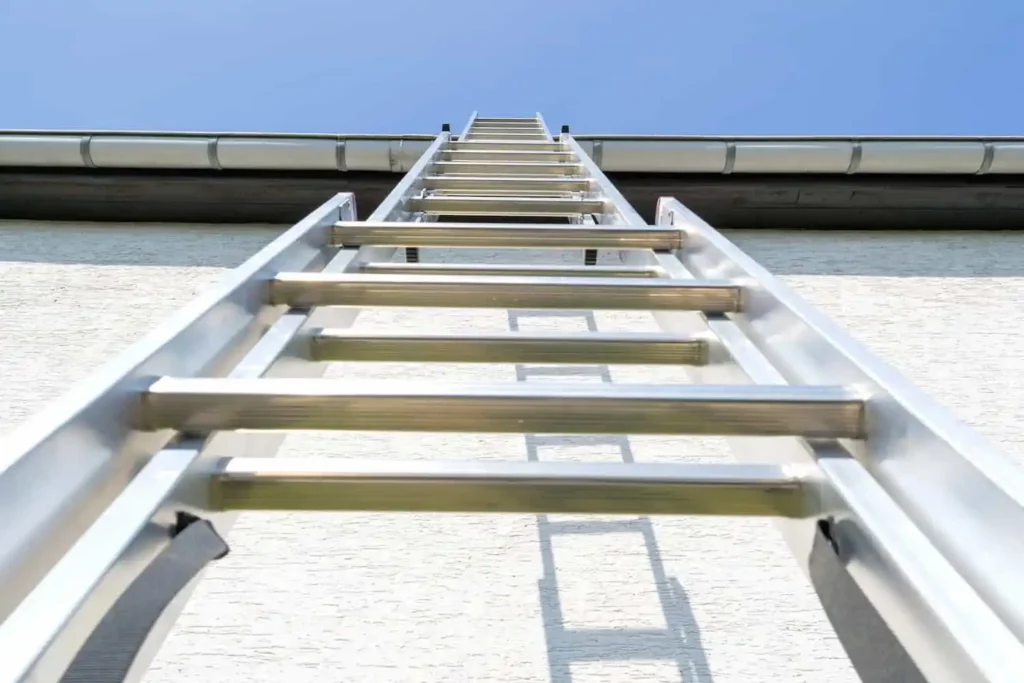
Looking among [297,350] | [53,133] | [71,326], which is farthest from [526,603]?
[53,133]

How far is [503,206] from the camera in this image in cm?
171

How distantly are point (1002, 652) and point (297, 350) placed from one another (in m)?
0.88

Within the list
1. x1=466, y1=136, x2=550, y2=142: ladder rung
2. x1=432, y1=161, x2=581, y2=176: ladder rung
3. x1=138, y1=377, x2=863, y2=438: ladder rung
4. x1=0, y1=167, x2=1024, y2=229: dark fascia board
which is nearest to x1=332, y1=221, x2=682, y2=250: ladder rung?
x1=138, y1=377, x2=863, y2=438: ladder rung

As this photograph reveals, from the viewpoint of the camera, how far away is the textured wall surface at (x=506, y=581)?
3.73 feet

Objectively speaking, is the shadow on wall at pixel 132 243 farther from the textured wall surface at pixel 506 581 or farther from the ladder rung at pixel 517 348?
the ladder rung at pixel 517 348

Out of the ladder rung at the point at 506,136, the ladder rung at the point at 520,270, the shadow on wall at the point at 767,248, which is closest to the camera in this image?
the ladder rung at the point at 520,270

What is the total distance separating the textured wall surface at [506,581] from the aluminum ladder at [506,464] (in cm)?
49

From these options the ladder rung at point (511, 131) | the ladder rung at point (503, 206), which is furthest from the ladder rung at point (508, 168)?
the ladder rung at point (511, 131)

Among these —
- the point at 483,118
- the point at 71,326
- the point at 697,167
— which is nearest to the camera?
the point at 71,326

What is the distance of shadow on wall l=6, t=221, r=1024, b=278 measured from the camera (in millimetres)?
2387

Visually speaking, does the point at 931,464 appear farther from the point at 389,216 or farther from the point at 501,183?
the point at 501,183

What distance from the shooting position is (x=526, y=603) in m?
1.23

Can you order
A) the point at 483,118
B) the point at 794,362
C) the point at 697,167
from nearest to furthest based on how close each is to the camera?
the point at 794,362, the point at 697,167, the point at 483,118

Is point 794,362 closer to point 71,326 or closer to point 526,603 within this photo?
point 526,603
